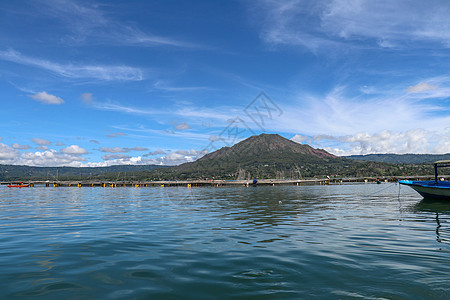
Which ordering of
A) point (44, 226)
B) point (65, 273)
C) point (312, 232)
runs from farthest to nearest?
point (44, 226) → point (312, 232) → point (65, 273)

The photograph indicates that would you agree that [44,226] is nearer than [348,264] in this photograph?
No

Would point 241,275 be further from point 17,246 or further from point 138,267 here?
point 17,246

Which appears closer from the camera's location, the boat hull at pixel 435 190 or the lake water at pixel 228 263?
the lake water at pixel 228 263

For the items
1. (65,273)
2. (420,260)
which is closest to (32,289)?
(65,273)

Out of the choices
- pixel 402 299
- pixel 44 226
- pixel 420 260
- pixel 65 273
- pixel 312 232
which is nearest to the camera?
pixel 402 299

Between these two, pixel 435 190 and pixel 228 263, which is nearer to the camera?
pixel 228 263

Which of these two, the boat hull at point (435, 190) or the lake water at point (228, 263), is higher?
the boat hull at point (435, 190)

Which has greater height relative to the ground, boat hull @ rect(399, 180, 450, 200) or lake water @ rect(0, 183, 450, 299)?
boat hull @ rect(399, 180, 450, 200)

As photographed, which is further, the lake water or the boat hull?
the boat hull

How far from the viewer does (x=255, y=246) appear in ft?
48.6

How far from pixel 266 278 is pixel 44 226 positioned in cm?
2080

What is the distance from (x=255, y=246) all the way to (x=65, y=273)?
8.56 meters

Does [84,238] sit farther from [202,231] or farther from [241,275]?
[241,275]

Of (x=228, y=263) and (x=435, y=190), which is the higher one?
(x=435, y=190)
